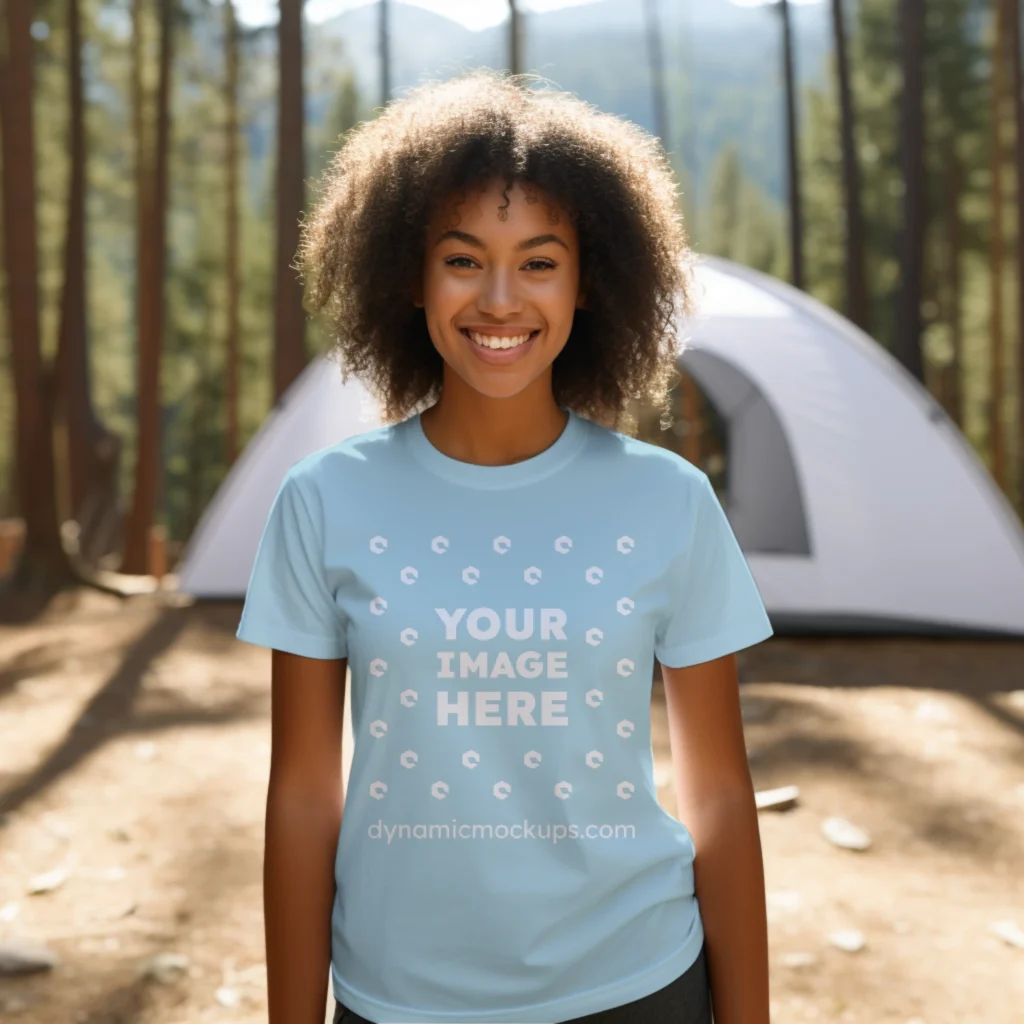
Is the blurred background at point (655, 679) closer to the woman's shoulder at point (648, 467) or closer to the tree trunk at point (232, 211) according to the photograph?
the woman's shoulder at point (648, 467)

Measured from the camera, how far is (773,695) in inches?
231

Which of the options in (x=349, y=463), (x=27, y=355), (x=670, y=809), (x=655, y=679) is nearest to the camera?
(x=349, y=463)

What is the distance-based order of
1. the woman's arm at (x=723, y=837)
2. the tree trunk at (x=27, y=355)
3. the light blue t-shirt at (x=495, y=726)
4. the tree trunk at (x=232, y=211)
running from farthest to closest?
the tree trunk at (x=232, y=211), the tree trunk at (x=27, y=355), the woman's arm at (x=723, y=837), the light blue t-shirt at (x=495, y=726)

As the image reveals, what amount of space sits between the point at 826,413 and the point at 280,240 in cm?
639

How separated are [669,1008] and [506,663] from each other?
1.42ft

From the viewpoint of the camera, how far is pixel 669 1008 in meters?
1.39

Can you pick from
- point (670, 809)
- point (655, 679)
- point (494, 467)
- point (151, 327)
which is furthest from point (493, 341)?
point (151, 327)

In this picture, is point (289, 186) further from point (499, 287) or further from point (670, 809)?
point (499, 287)

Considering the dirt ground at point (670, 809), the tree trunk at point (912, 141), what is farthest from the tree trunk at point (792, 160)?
the dirt ground at point (670, 809)

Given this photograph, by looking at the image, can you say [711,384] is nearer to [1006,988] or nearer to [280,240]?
[280,240]

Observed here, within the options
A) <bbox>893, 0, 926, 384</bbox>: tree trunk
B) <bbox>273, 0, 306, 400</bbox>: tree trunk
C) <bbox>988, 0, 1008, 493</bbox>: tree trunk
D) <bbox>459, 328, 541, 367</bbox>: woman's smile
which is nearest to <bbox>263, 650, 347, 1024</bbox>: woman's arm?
<bbox>459, 328, 541, 367</bbox>: woman's smile

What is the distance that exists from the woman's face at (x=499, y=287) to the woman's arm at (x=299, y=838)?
1.34 ft

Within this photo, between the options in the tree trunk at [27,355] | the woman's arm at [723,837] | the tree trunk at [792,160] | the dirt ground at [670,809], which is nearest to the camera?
the woman's arm at [723,837]

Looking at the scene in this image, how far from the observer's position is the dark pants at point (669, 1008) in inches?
53.6
